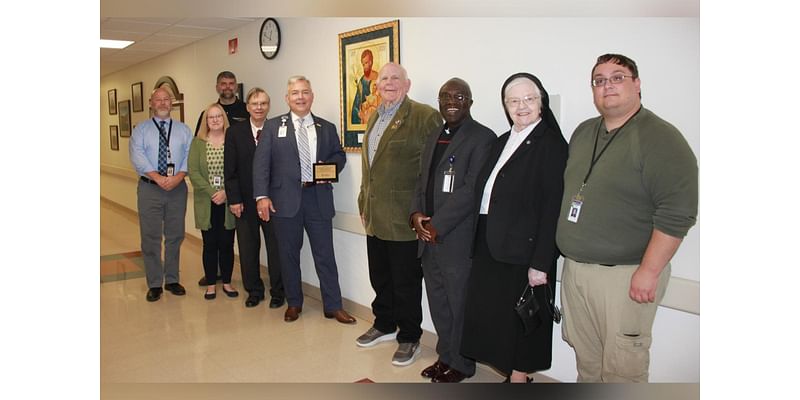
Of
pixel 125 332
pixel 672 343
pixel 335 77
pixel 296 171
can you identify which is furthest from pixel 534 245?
pixel 125 332

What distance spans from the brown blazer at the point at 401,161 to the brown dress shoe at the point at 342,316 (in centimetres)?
92

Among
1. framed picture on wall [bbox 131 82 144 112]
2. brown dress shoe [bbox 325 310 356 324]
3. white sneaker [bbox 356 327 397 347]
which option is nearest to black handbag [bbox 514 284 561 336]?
white sneaker [bbox 356 327 397 347]

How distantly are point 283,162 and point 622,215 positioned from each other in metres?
2.38

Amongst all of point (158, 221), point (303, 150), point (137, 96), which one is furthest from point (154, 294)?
point (137, 96)

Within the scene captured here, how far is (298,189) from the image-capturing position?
3658 mm

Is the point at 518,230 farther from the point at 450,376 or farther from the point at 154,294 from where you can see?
the point at 154,294

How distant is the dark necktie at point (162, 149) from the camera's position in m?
4.11

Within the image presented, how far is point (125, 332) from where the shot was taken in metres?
3.56

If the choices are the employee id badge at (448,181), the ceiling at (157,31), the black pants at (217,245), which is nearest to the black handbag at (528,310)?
the employee id badge at (448,181)

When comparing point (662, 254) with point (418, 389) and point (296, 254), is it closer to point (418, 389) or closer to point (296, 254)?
point (418, 389)

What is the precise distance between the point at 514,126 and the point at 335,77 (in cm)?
198

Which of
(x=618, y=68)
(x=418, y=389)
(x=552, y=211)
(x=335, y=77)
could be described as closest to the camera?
(x=418, y=389)

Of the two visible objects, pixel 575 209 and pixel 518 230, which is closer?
pixel 575 209

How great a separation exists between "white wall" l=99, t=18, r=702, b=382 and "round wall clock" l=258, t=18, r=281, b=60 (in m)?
0.06
